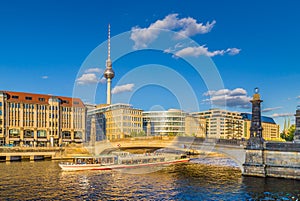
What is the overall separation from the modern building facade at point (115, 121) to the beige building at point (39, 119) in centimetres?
1087

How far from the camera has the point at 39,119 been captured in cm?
12581

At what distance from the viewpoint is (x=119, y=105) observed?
15475 cm

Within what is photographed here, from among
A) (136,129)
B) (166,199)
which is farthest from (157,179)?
(136,129)

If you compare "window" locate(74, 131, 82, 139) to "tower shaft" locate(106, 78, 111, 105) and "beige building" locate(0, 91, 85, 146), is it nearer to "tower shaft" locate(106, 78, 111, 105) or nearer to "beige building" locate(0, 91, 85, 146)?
"beige building" locate(0, 91, 85, 146)

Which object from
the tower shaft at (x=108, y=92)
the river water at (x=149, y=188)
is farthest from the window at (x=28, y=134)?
the river water at (x=149, y=188)

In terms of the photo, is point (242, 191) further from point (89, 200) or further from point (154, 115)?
point (154, 115)

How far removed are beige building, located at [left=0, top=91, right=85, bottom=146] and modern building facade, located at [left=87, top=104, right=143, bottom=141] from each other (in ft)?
35.7

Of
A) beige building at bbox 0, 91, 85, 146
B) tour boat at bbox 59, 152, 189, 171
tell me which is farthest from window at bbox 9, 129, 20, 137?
tour boat at bbox 59, 152, 189, 171

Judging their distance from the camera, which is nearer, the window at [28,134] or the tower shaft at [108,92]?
the window at [28,134]

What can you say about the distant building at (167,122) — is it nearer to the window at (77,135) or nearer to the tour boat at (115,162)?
the window at (77,135)

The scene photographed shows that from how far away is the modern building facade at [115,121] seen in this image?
490 ft

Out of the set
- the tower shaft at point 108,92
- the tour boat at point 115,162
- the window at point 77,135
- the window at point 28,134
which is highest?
the tower shaft at point 108,92

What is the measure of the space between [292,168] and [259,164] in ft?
16.9

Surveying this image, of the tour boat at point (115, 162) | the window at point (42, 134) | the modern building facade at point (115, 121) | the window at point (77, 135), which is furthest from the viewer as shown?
the modern building facade at point (115, 121)
